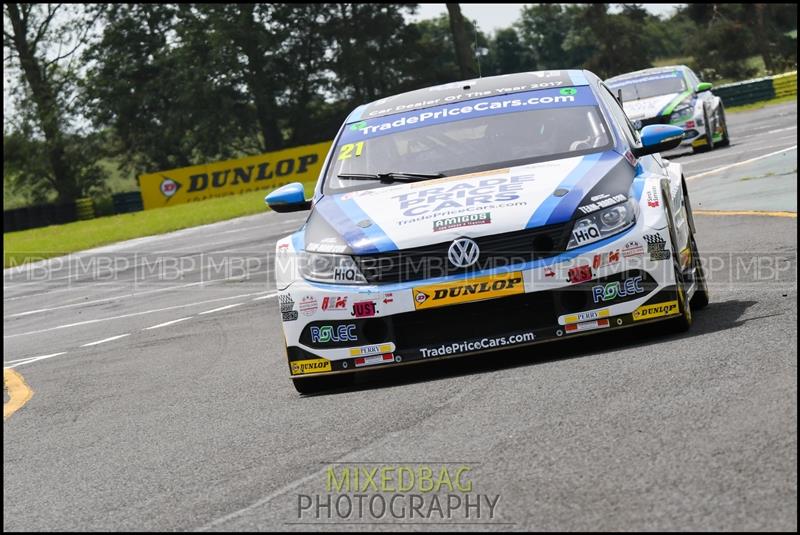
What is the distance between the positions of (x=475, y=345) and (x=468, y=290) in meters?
0.30

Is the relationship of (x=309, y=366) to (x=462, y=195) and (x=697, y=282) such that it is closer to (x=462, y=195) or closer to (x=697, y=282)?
(x=462, y=195)

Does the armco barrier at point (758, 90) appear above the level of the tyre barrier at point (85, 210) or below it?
below

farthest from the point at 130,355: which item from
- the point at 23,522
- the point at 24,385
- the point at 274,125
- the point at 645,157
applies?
the point at 274,125

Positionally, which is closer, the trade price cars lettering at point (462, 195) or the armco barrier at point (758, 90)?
the trade price cars lettering at point (462, 195)

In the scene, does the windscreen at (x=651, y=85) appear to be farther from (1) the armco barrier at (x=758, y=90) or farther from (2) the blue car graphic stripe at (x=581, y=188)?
(1) the armco barrier at (x=758, y=90)

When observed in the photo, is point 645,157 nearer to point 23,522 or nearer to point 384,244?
point 384,244

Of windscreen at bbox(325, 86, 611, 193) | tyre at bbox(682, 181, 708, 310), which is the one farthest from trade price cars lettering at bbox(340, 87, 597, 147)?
tyre at bbox(682, 181, 708, 310)

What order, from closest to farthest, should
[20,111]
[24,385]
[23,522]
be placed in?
1. [23,522]
2. [24,385]
3. [20,111]

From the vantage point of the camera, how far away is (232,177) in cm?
4272

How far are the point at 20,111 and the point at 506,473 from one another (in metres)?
55.8

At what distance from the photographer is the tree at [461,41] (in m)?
52.8

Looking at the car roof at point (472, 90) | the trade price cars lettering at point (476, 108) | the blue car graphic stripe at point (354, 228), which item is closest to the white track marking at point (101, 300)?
the car roof at point (472, 90)

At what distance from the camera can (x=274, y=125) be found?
190ft

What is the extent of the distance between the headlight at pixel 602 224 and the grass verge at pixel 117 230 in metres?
21.3
